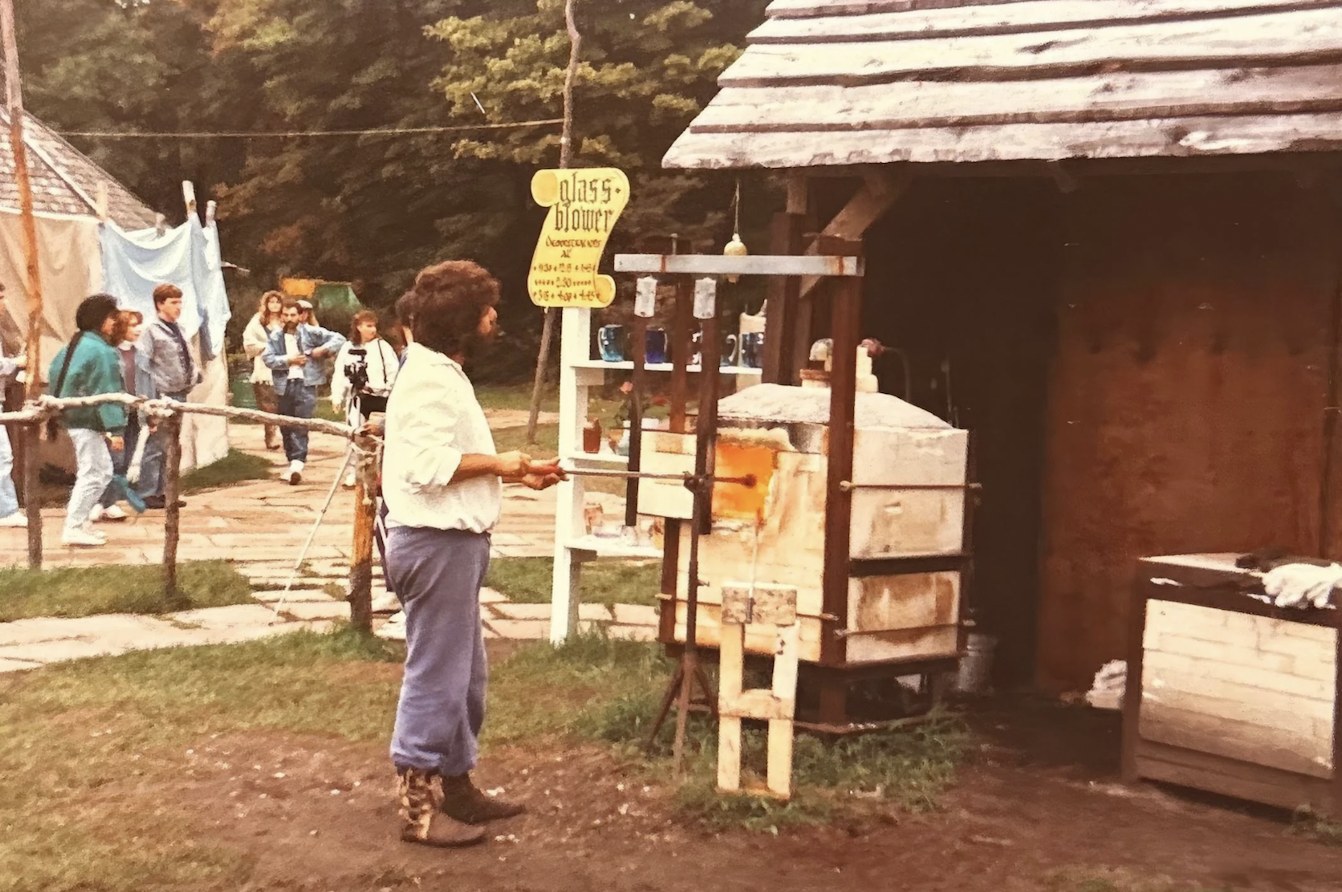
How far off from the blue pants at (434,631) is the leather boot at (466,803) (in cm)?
22

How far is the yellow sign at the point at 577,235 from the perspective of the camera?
26.5 ft

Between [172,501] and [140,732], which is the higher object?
[172,501]

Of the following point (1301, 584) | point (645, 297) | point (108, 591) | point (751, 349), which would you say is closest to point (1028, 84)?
point (645, 297)

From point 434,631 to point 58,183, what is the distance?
1377cm

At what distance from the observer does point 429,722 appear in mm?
5082

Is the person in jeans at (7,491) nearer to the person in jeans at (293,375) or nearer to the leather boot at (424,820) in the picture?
the person in jeans at (293,375)

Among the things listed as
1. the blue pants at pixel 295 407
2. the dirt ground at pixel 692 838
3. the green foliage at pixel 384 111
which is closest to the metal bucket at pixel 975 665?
the dirt ground at pixel 692 838

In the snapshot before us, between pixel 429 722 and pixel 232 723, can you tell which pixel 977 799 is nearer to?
pixel 429 722

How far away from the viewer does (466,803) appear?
5.36 m

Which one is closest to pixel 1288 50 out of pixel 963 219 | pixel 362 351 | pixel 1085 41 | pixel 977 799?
pixel 1085 41

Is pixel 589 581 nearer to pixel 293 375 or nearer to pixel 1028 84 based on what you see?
pixel 1028 84

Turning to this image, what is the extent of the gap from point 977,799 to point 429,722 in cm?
222

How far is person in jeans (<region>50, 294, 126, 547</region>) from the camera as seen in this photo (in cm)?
1143

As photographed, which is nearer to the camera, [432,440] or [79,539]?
[432,440]
